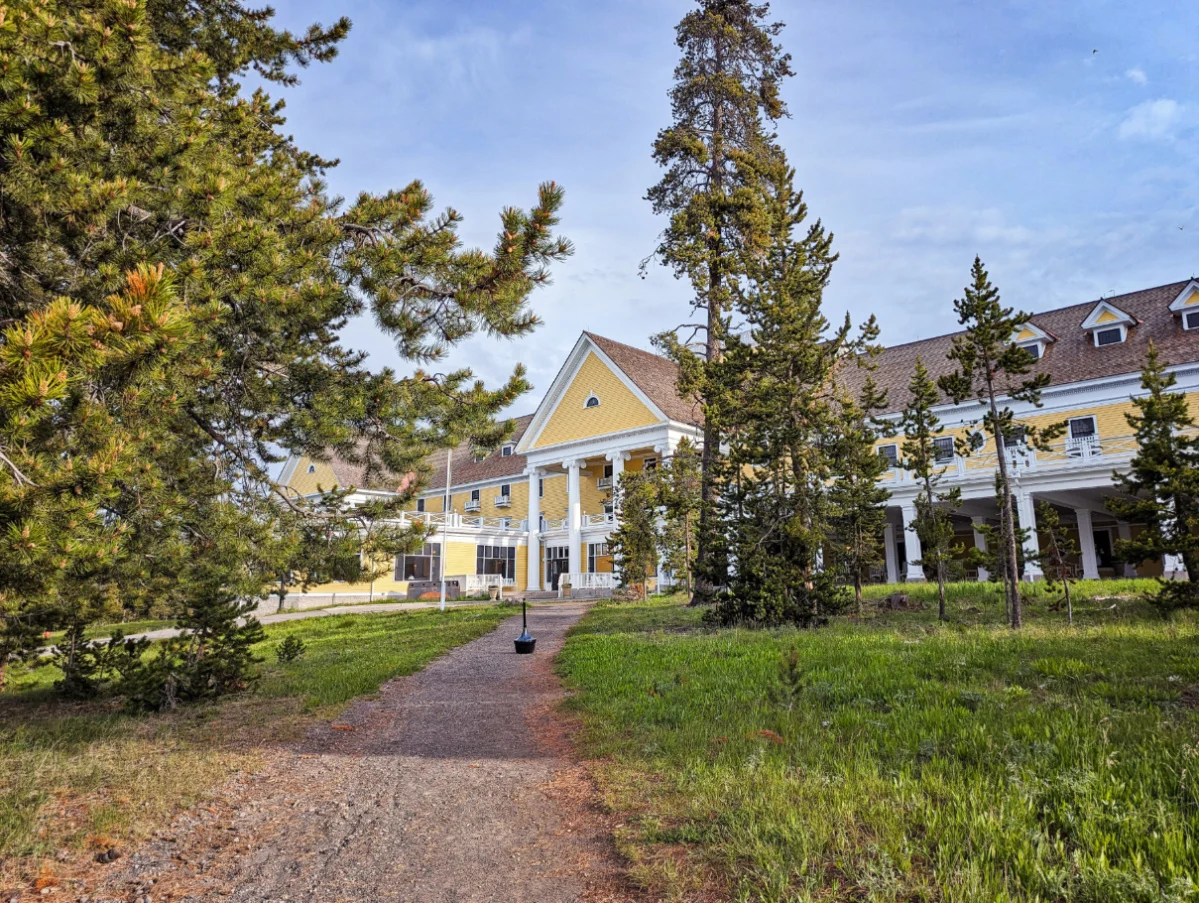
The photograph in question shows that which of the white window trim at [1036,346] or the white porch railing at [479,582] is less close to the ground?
the white window trim at [1036,346]

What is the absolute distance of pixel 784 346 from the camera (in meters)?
14.2

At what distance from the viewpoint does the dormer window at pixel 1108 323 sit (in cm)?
2548

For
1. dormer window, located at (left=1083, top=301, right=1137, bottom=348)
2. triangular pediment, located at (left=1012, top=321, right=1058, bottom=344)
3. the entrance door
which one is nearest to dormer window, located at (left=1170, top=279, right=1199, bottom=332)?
dormer window, located at (left=1083, top=301, right=1137, bottom=348)

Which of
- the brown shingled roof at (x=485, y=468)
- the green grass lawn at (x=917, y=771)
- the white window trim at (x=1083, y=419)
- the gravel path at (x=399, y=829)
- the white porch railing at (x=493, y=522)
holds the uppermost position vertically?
the brown shingled roof at (x=485, y=468)

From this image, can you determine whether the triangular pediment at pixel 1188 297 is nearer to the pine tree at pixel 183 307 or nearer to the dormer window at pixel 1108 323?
the dormer window at pixel 1108 323

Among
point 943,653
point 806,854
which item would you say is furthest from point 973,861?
point 943,653

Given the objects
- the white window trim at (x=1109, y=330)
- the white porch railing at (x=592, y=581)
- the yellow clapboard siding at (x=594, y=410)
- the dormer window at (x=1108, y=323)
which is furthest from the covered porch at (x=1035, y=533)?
the white porch railing at (x=592, y=581)

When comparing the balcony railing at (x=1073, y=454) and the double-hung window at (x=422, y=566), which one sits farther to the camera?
the double-hung window at (x=422, y=566)

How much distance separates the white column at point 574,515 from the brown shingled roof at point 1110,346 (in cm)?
1476

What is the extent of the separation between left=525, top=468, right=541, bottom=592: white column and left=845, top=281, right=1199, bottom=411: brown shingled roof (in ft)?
57.8

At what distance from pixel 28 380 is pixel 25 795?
3.48 metres

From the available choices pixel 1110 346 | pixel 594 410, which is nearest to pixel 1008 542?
pixel 1110 346

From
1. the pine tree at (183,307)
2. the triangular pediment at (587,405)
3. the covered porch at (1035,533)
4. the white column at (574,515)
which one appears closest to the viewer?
the pine tree at (183,307)

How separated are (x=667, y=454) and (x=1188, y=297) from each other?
19067mm
